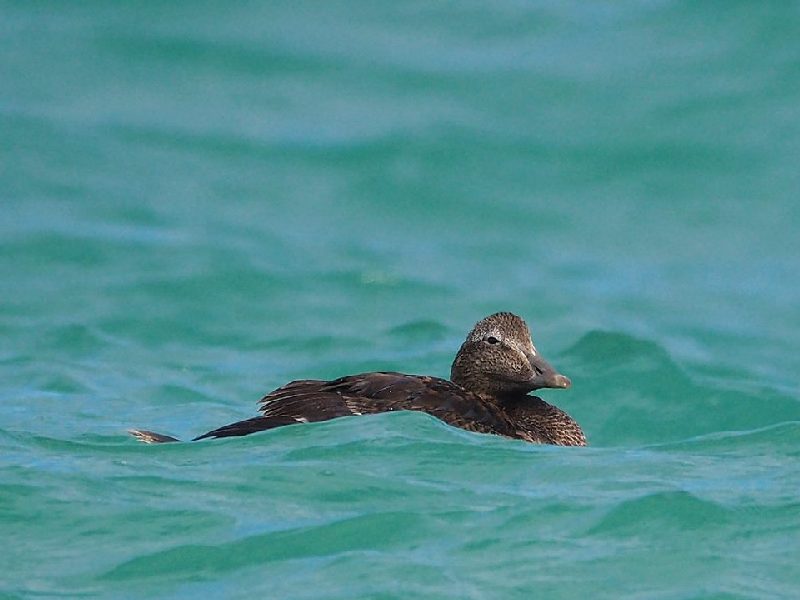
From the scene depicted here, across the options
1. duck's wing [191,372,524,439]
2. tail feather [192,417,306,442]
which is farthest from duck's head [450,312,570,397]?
tail feather [192,417,306,442]

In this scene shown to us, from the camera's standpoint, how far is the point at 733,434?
981 centimetres

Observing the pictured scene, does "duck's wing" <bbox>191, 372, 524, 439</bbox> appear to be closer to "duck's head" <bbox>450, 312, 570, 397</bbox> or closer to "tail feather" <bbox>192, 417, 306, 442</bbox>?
"tail feather" <bbox>192, 417, 306, 442</bbox>

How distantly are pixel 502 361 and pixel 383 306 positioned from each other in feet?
15.6

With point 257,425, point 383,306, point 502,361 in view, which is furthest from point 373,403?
point 383,306

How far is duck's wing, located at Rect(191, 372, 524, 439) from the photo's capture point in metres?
9.06

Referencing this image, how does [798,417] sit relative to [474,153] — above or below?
below

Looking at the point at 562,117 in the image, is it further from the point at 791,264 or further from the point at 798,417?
the point at 798,417

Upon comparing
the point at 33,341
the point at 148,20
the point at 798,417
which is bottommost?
the point at 798,417

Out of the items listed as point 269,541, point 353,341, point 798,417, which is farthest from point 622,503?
point 353,341

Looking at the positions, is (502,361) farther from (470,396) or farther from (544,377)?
(470,396)

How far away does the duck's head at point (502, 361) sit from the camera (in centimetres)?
994

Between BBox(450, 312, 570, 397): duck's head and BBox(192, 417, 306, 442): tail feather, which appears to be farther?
BBox(450, 312, 570, 397): duck's head

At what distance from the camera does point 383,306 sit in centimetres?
1469

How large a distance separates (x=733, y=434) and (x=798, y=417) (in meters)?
2.88
